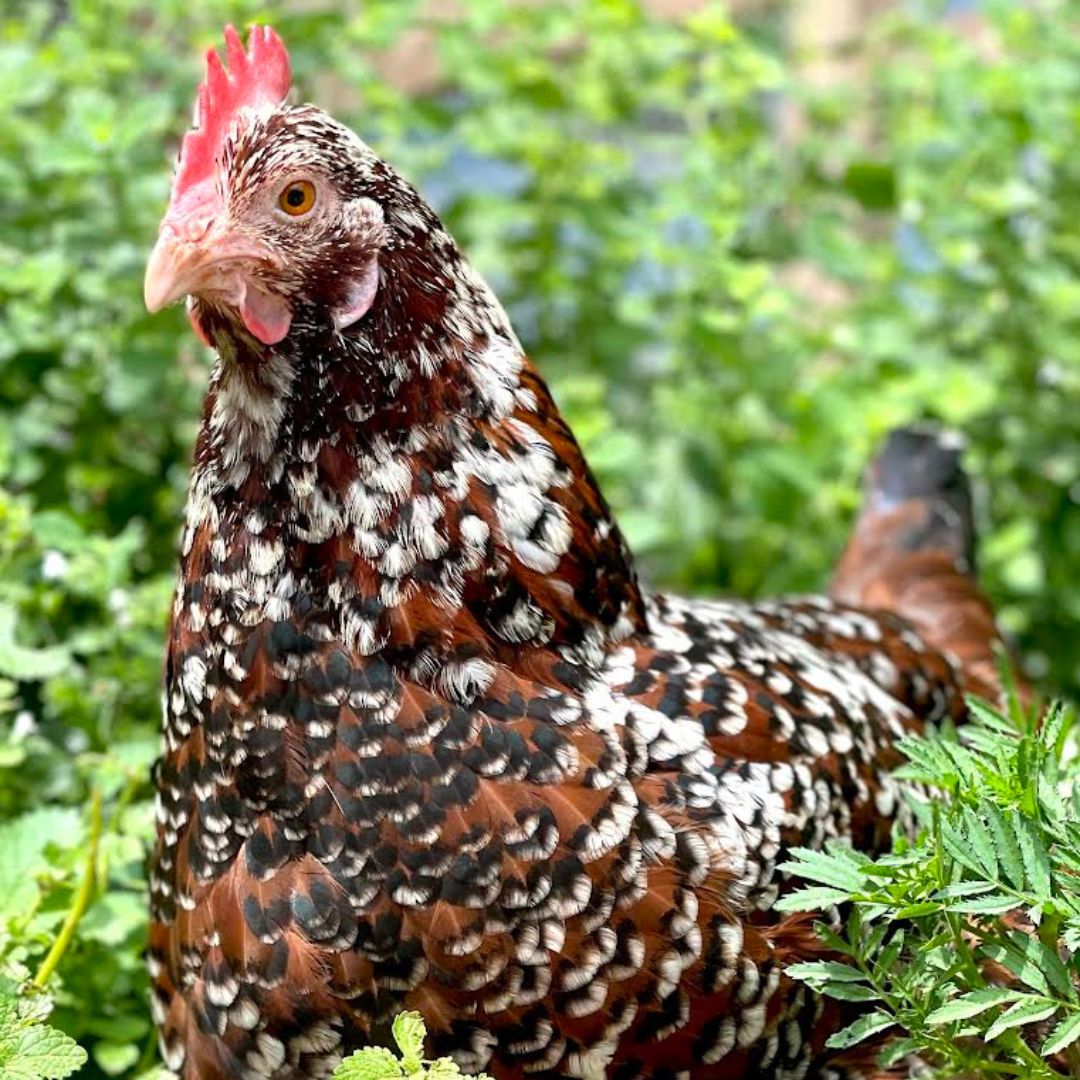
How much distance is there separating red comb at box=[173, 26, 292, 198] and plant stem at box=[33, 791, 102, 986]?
29.3 inches

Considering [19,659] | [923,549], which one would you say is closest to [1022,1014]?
[19,659]

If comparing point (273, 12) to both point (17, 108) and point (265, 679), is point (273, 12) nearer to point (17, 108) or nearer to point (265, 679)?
point (17, 108)

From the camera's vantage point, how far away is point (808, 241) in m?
3.17

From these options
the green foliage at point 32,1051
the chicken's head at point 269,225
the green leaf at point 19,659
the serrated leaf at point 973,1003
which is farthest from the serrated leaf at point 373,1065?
the green leaf at point 19,659

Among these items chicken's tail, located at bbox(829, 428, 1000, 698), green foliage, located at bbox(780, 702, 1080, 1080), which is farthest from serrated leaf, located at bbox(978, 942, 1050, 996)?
chicken's tail, located at bbox(829, 428, 1000, 698)

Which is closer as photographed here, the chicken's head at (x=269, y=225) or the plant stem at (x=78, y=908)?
the chicken's head at (x=269, y=225)

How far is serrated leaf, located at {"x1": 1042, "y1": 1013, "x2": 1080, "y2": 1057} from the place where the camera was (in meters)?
1.17

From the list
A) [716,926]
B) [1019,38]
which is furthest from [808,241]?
[716,926]

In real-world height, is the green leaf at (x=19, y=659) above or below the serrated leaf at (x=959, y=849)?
below

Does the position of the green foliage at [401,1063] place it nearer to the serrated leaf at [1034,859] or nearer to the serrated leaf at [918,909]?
the serrated leaf at [918,909]

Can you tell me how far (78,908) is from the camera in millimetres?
1588

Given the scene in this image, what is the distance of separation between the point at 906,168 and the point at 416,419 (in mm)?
2225

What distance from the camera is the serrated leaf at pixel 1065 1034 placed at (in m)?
1.17

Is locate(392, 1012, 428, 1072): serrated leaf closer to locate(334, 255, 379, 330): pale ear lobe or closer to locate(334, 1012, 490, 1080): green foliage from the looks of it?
locate(334, 1012, 490, 1080): green foliage
